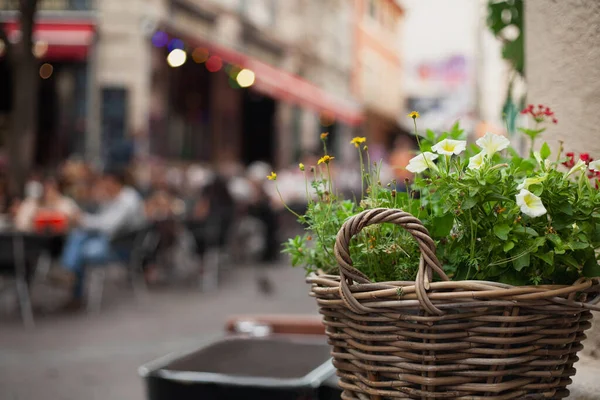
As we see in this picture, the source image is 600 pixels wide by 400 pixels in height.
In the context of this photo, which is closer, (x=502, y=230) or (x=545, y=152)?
(x=502, y=230)

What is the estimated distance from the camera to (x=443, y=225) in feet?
4.07

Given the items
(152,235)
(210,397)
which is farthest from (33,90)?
(210,397)

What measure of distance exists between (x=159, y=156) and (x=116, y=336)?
914cm

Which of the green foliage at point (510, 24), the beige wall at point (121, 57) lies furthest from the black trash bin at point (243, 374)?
the beige wall at point (121, 57)

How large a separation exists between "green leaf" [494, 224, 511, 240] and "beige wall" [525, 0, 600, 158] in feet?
2.22

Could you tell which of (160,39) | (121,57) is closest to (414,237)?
(160,39)

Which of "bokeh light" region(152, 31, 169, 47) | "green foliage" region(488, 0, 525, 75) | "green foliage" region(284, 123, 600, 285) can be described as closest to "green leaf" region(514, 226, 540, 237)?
"green foliage" region(284, 123, 600, 285)

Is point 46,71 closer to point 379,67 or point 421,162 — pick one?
point 421,162

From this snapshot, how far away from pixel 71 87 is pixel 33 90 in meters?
5.51

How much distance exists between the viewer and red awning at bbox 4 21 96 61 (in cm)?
1281

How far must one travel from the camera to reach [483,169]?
118cm

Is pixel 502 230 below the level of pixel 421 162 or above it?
below

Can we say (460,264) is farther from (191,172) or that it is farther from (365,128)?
(365,128)

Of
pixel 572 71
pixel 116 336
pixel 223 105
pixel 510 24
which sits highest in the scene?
pixel 223 105
